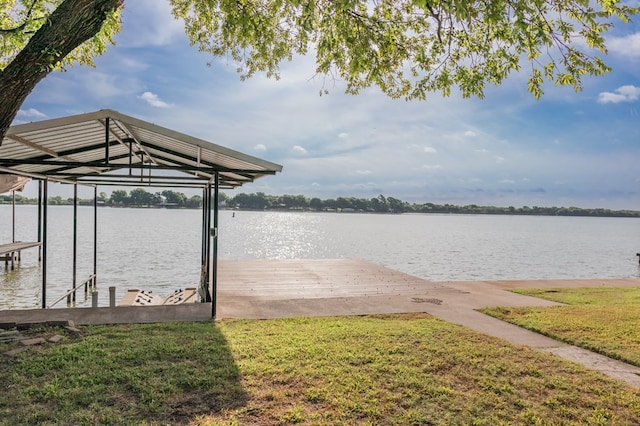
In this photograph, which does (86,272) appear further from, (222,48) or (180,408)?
(180,408)

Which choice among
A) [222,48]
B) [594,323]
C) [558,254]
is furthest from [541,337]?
[558,254]

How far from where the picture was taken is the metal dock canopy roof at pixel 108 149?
19.9 ft

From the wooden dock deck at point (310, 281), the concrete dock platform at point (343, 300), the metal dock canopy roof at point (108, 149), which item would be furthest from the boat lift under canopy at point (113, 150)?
the wooden dock deck at point (310, 281)

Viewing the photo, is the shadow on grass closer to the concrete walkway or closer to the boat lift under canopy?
the boat lift under canopy

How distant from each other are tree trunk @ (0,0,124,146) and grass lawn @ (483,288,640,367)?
7.63 meters

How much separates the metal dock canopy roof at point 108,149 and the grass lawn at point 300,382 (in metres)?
2.69

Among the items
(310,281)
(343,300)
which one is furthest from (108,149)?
(310,281)

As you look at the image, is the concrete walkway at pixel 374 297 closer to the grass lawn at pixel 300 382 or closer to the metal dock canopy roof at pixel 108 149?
the grass lawn at pixel 300 382

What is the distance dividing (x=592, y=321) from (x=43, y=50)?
9.13 meters

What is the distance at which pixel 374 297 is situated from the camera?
1003 cm

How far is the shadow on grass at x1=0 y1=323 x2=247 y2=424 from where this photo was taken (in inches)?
147

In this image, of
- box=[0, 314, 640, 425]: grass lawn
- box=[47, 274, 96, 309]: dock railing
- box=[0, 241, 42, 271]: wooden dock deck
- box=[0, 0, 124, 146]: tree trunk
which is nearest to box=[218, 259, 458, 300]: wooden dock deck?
box=[47, 274, 96, 309]: dock railing

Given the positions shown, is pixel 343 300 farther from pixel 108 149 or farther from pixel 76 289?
pixel 76 289

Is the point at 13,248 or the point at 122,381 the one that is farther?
the point at 13,248
